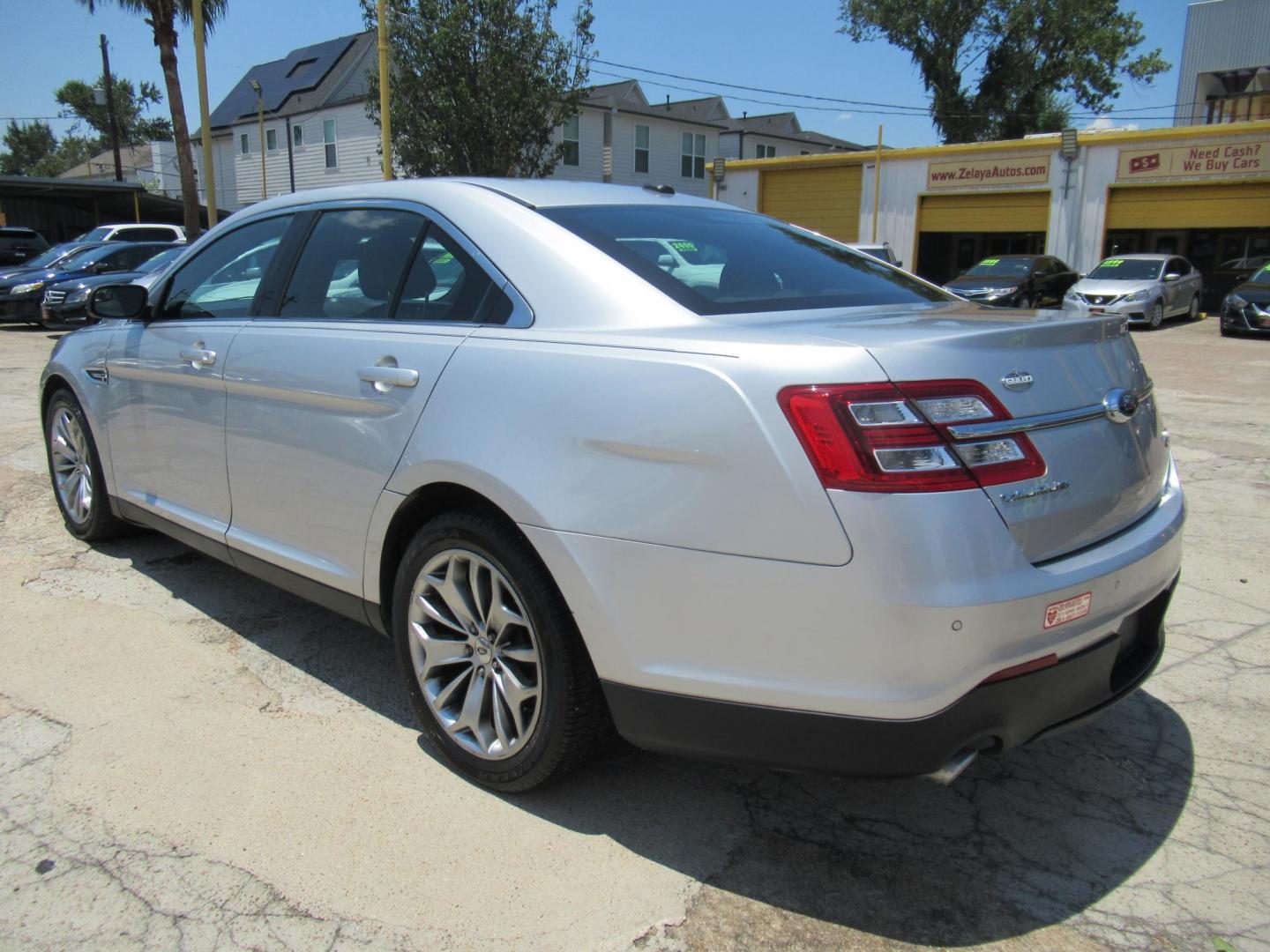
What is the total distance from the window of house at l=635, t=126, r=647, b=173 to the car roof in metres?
35.5

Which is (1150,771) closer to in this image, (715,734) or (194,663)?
(715,734)

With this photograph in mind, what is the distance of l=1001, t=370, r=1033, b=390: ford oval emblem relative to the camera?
7.07 feet

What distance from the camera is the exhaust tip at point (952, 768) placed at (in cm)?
210

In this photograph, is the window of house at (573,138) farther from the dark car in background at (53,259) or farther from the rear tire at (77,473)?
the rear tire at (77,473)

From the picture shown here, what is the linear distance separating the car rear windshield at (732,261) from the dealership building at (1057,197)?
25787 mm

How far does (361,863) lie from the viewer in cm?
247

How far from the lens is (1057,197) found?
89.2 ft

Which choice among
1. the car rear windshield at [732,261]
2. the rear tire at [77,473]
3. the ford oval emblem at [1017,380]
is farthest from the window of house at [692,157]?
the ford oval emblem at [1017,380]

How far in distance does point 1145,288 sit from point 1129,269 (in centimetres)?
142

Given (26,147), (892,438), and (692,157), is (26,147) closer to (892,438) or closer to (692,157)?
(692,157)

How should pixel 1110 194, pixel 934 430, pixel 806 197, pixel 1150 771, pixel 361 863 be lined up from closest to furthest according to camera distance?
pixel 934 430 < pixel 361 863 < pixel 1150 771 < pixel 1110 194 < pixel 806 197

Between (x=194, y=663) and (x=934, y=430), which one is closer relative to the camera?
(x=934, y=430)

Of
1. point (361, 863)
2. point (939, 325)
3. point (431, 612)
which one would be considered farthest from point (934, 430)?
point (361, 863)

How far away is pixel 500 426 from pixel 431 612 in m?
0.66
